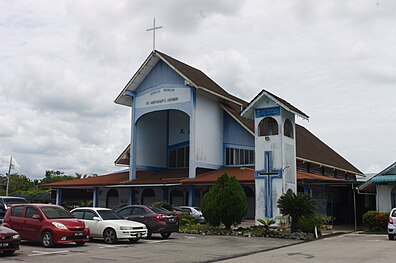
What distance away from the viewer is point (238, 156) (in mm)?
38750

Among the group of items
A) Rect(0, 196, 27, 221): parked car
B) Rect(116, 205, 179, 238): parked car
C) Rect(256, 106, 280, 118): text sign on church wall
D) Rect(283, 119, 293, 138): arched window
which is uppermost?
Rect(256, 106, 280, 118): text sign on church wall

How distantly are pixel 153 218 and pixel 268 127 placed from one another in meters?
10.8

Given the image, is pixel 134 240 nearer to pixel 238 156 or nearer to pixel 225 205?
pixel 225 205

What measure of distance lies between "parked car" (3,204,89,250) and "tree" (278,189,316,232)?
1026cm

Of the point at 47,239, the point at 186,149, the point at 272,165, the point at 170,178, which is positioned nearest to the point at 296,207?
the point at 272,165

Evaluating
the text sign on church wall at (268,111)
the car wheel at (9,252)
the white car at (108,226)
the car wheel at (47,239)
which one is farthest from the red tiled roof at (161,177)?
the car wheel at (9,252)

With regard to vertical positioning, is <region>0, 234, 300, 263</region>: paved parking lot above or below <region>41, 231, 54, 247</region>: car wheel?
below

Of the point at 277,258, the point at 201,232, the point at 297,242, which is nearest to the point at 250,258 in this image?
the point at 277,258

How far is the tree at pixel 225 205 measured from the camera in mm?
24938

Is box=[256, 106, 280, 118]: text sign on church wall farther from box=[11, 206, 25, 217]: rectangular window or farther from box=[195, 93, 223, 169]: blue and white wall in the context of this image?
box=[11, 206, 25, 217]: rectangular window

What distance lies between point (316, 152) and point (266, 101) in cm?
1712

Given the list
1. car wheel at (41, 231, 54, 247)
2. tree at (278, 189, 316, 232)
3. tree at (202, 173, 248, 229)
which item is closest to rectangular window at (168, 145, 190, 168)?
tree at (202, 173, 248, 229)

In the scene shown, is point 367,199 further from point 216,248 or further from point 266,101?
point 216,248

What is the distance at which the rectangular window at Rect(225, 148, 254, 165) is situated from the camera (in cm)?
3792
